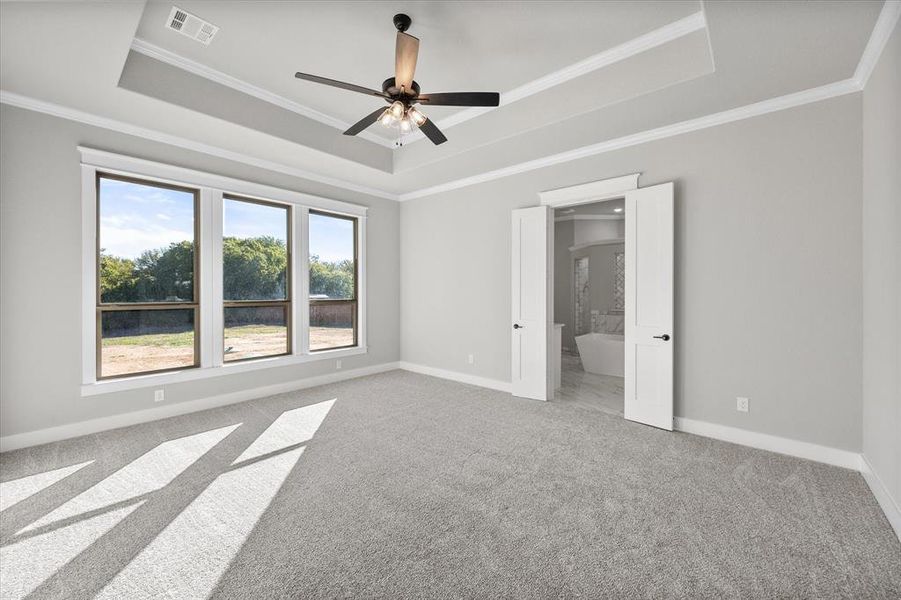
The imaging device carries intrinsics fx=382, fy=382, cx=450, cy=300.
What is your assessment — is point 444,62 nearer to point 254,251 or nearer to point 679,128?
point 679,128

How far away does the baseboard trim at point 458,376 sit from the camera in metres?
4.95

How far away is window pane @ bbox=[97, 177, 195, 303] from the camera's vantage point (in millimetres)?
3596

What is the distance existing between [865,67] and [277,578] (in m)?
4.59

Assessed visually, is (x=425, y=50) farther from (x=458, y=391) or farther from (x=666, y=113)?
(x=458, y=391)

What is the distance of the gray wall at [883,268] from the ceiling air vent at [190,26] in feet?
13.8

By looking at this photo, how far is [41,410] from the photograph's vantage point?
318 centimetres

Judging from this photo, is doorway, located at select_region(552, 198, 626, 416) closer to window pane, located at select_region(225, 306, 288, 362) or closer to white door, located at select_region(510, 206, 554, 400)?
white door, located at select_region(510, 206, 554, 400)

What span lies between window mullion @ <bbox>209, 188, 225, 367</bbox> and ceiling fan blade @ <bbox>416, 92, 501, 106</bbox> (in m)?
2.86

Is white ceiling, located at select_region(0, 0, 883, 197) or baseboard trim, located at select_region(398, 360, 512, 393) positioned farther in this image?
baseboard trim, located at select_region(398, 360, 512, 393)

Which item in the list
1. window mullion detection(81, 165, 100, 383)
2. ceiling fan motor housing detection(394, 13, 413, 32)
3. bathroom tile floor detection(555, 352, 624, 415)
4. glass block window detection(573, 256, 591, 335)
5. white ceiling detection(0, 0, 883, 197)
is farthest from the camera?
glass block window detection(573, 256, 591, 335)

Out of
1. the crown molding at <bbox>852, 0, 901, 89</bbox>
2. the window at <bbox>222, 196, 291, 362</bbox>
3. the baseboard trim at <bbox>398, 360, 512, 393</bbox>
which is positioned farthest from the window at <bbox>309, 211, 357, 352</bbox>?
the crown molding at <bbox>852, 0, 901, 89</bbox>

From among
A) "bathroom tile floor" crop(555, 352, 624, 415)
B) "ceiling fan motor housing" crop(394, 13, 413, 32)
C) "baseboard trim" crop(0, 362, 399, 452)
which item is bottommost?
"bathroom tile floor" crop(555, 352, 624, 415)

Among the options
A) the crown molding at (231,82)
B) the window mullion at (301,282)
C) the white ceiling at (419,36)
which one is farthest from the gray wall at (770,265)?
the window mullion at (301,282)

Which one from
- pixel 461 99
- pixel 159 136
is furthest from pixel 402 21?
pixel 159 136
